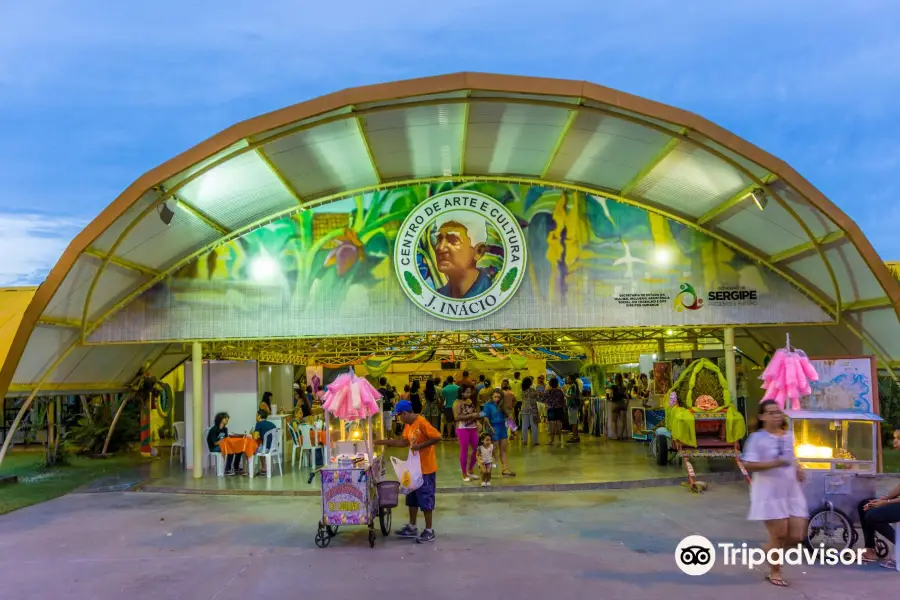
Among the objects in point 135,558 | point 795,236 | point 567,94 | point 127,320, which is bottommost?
point 135,558

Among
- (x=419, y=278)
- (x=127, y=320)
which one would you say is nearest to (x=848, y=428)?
(x=419, y=278)

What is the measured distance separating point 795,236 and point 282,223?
9641 mm

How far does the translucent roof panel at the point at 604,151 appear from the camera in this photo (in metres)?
12.8

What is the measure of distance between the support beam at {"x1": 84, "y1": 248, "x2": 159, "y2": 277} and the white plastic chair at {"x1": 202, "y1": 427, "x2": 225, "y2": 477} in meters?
3.40

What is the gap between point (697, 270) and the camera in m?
15.1

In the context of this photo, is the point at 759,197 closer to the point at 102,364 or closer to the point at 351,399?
the point at 351,399

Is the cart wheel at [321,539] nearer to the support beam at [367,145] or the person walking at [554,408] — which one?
the support beam at [367,145]

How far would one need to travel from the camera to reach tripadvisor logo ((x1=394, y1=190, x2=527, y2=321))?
14891 mm

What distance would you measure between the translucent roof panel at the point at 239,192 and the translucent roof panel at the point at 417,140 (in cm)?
196

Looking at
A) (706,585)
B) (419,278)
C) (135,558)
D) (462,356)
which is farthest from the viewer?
(462,356)

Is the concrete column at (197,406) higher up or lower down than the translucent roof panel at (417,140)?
lower down

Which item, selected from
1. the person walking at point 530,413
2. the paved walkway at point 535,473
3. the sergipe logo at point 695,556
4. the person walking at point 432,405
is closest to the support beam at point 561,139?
the paved walkway at point 535,473

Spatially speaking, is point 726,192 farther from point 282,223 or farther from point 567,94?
point 282,223

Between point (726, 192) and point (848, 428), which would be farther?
point (726, 192)
